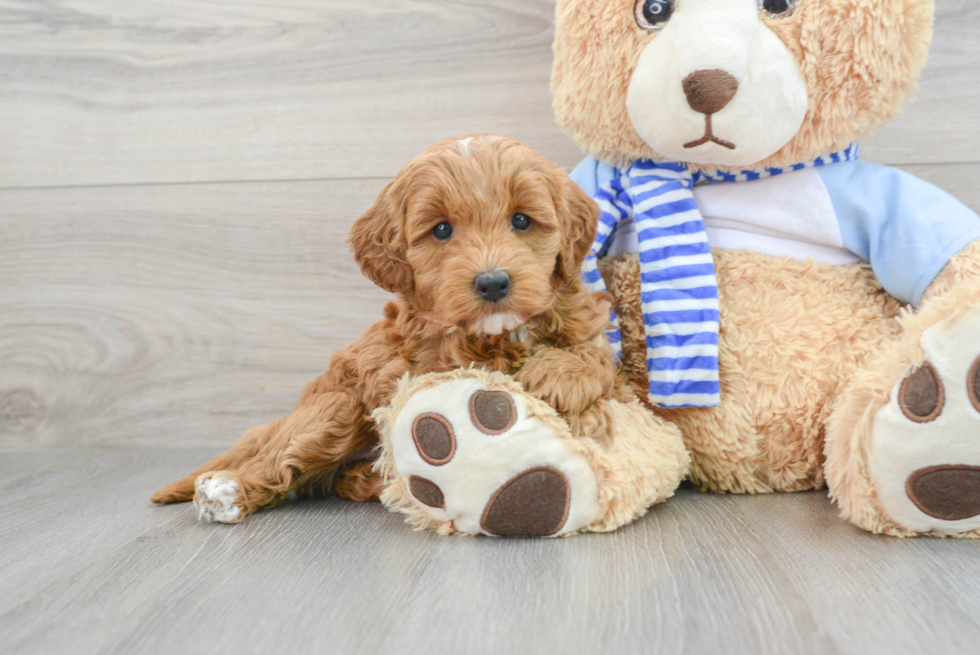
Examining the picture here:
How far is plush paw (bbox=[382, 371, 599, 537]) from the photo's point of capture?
1048 mm

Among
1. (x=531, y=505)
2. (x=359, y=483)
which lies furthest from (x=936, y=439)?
(x=359, y=483)

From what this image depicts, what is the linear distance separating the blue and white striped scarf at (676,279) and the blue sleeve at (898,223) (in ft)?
0.21

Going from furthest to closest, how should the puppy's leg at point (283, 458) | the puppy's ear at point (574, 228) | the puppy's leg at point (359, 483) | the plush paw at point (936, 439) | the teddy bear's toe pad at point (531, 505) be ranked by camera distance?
the puppy's leg at point (359, 483) → the puppy's leg at point (283, 458) → the puppy's ear at point (574, 228) → the teddy bear's toe pad at point (531, 505) → the plush paw at point (936, 439)

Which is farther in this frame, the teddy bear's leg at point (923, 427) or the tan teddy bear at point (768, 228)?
the tan teddy bear at point (768, 228)

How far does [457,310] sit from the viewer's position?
3.46ft

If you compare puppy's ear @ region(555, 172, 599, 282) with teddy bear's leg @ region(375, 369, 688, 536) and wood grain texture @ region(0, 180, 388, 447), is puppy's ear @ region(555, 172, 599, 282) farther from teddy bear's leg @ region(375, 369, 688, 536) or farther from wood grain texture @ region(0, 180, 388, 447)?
wood grain texture @ region(0, 180, 388, 447)

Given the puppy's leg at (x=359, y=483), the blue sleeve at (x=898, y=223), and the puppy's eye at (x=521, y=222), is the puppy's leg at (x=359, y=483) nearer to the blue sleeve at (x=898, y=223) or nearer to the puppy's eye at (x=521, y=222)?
the puppy's eye at (x=521, y=222)

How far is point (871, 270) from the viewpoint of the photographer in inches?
52.2

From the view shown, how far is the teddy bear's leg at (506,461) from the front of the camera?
41.3 inches

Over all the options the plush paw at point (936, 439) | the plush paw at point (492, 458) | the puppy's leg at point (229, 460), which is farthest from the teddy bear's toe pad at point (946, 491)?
the puppy's leg at point (229, 460)

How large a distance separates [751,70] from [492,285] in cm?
54

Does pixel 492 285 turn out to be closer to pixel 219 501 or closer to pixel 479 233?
pixel 479 233

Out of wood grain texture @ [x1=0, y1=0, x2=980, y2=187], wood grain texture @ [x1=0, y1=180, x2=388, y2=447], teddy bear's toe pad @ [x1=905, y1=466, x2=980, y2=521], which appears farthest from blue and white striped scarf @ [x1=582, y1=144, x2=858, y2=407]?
wood grain texture @ [x1=0, y1=180, x2=388, y2=447]

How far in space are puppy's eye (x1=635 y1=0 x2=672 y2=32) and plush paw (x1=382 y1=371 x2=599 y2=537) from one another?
637mm
